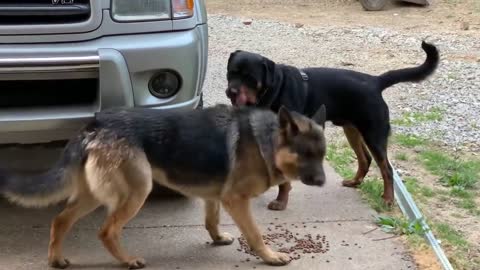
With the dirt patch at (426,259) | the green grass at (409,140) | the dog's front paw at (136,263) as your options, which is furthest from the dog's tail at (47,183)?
the green grass at (409,140)

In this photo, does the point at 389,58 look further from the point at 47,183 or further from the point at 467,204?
the point at 47,183

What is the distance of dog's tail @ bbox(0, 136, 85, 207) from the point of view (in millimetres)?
4234

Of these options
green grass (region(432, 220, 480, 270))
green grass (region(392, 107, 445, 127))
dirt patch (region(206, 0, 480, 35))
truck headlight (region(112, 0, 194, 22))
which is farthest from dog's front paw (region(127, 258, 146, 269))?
dirt patch (region(206, 0, 480, 35))

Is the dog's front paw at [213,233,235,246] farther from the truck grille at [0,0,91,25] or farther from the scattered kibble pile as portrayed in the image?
the truck grille at [0,0,91,25]

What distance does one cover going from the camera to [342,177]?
621 centimetres

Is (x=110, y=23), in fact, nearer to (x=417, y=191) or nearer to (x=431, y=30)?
(x=417, y=191)

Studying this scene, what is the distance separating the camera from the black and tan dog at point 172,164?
429 cm

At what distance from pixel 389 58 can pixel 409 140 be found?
3943 millimetres

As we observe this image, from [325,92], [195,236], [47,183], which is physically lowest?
[195,236]

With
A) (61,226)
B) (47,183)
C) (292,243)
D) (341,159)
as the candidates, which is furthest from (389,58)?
(47,183)

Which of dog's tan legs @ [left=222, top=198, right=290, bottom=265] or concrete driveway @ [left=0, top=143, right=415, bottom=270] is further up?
dog's tan legs @ [left=222, top=198, right=290, bottom=265]

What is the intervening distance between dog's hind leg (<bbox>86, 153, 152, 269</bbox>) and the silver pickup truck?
486mm

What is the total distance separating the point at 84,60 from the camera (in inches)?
177

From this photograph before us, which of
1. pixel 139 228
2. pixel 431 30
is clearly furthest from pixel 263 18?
pixel 139 228
